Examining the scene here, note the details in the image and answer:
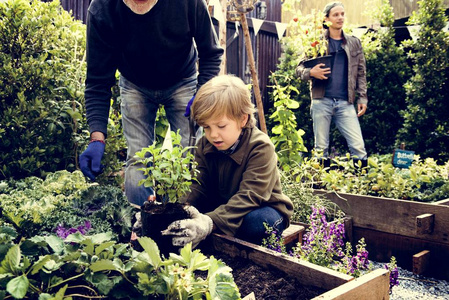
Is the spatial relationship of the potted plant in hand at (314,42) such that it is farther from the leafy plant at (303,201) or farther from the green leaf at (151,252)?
the green leaf at (151,252)

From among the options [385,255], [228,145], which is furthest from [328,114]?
[228,145]

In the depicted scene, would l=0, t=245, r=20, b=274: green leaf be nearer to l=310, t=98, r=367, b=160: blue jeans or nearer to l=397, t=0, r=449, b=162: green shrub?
l=310, t=98, r=367, b=160: blue jeans

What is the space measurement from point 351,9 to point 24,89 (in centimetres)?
824

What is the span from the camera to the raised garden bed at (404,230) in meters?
2.55

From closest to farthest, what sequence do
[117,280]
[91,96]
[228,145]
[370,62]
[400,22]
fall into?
[117,280]
[228,145]
[91,96]
[370,62]
[400,22]

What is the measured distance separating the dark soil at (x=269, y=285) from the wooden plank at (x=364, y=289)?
0.14 metres

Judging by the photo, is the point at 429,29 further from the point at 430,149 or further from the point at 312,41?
the point at 312,41

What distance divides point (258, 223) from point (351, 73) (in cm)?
322

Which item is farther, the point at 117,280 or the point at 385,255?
the point at 385,255

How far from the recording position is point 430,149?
19.2 feet

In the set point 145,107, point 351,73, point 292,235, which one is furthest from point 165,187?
point 351,73

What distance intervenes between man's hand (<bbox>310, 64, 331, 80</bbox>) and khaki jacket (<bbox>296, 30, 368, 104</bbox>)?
0.08 m

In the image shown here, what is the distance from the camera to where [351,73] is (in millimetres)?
4605

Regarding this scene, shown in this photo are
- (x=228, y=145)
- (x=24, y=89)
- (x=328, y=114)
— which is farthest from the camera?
(x=328, y=114)
